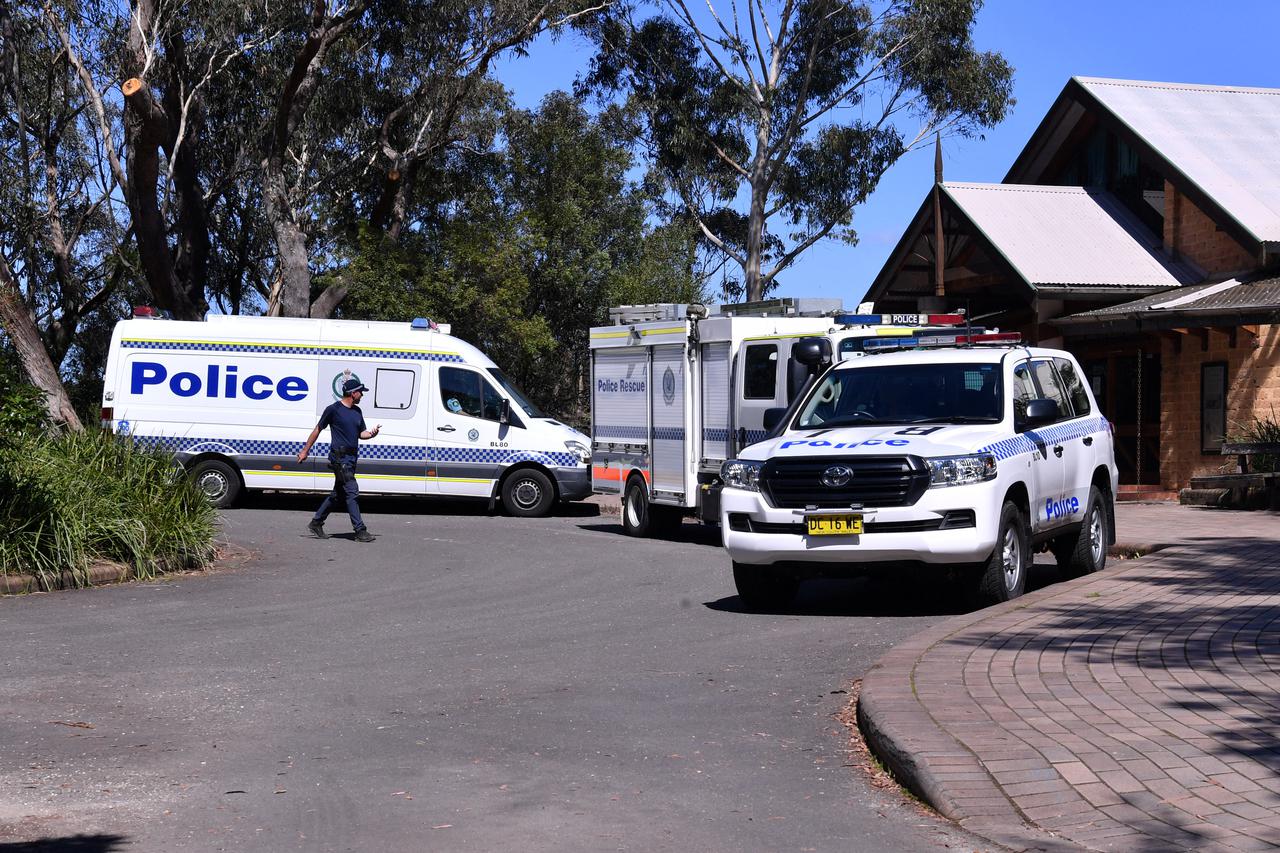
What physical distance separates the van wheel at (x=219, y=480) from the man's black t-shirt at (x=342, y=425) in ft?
17.4

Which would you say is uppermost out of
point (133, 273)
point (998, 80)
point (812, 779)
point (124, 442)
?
point (998, 80)

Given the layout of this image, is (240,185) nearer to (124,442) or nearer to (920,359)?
(124,442)

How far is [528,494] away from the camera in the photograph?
73.8 feet

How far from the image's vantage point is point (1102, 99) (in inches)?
1090

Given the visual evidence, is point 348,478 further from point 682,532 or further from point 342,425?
point 682,532

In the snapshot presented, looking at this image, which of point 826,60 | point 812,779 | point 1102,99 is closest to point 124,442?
point 812,779

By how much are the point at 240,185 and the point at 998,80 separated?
2059 cm

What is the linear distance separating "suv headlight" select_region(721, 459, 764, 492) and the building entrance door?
15184 millimetres

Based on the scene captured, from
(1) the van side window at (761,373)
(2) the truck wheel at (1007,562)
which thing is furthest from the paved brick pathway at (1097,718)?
(1) the van side window at (761,373)

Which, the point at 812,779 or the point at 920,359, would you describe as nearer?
the point at 812,779

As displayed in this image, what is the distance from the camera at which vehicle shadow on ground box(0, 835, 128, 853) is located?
5.25m

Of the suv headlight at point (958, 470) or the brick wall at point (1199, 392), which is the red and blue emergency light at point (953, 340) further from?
the brick wall at point (1199, 392)

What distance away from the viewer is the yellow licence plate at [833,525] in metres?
10.8

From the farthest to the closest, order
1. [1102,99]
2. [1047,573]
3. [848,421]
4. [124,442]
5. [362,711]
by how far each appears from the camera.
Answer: [1102,99]
[124,442]
[1047,573]
[848,421]
[362,711]
